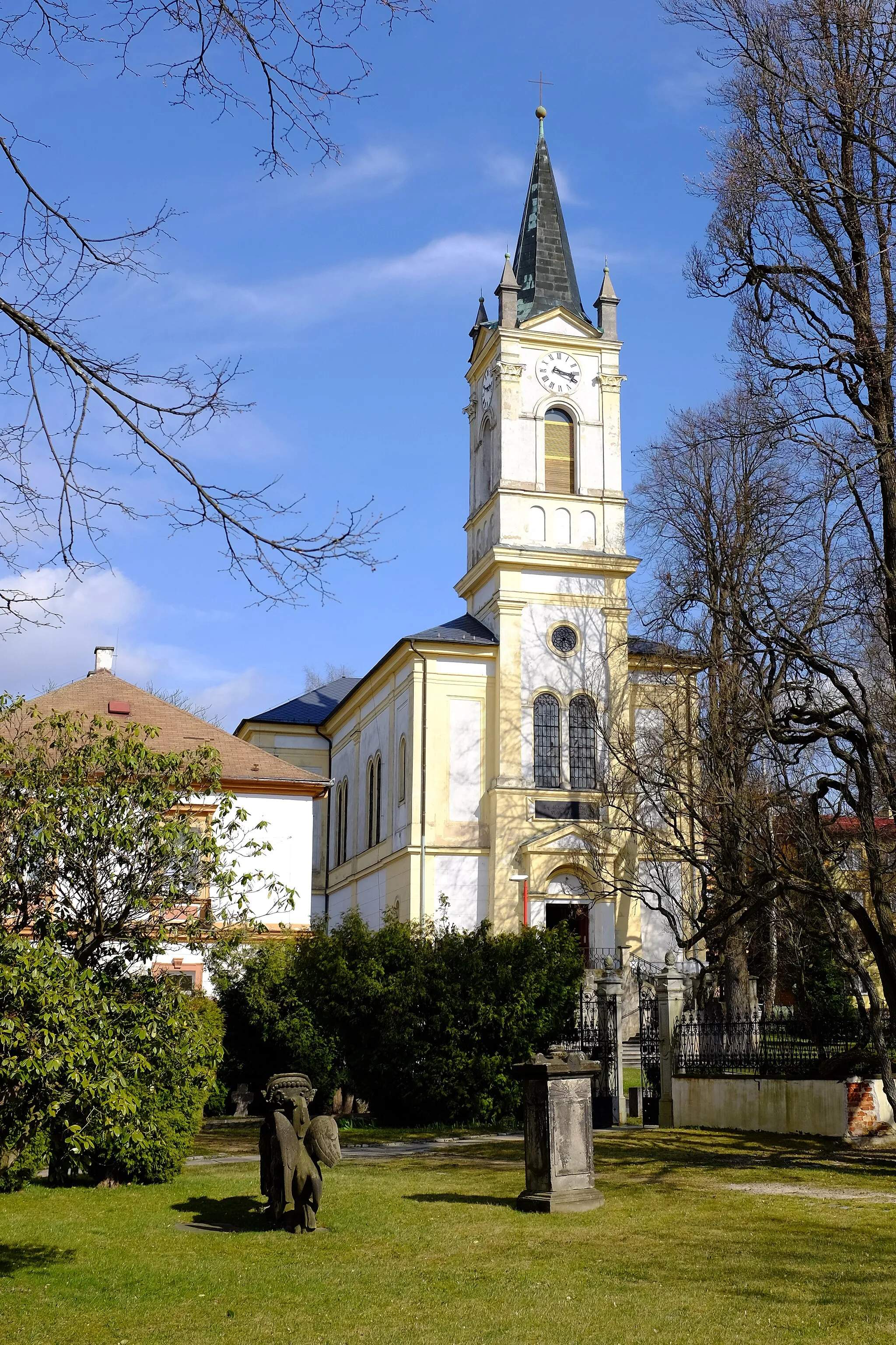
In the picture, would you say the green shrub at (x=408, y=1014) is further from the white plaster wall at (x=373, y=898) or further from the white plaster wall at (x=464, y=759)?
the white plaster wall at (x=373, y=898)

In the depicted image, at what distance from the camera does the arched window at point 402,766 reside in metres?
37.9

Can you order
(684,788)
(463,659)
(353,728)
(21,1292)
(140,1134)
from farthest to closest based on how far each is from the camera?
(353,728)
(463,659)
(684,788)
(21,1292)
(140,1134)

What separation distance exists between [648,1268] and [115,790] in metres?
5.51

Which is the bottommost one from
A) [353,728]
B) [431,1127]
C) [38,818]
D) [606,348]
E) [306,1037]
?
[431,1127]

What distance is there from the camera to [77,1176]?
14742mm

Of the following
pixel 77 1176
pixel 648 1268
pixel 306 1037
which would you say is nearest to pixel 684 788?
pixel 306 1037

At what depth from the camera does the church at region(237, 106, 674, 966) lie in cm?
3559

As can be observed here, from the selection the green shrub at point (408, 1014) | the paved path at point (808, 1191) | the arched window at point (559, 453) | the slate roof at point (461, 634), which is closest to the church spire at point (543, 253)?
the arched window at point (559, 453)

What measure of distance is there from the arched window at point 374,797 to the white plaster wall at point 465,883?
555 centimetres

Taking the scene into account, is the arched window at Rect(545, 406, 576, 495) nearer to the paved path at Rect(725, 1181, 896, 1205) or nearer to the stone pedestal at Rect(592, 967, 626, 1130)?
the stone pedestal at Rect(592, 967, 626, 1130)

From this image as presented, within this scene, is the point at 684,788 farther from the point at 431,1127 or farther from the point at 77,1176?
the point at 77,1176

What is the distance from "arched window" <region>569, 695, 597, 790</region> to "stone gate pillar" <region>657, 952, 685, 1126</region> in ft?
51.8

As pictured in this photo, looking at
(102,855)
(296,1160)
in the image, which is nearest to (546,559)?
(296,1160)

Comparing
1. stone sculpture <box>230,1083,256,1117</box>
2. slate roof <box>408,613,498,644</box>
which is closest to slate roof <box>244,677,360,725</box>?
slate roof <box>408,613,498,644</box>
